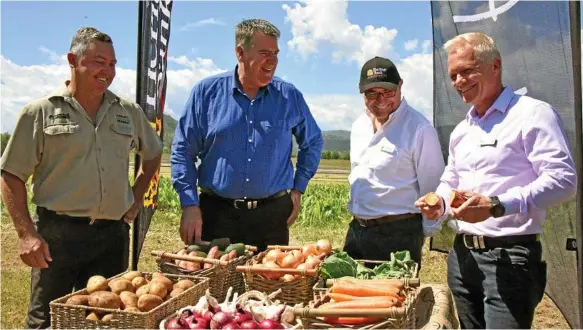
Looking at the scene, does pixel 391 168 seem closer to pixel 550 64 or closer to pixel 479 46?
pixel 479 46

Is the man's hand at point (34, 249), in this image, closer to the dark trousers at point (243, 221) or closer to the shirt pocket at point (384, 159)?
the dark trousers at point (243, 221)

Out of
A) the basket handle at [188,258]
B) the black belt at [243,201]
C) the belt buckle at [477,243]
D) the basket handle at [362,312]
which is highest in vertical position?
the black belt at [243,201]

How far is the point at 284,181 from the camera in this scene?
4.20 m

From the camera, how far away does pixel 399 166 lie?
3.69m

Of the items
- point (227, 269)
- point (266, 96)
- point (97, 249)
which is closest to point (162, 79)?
point (266, 96)

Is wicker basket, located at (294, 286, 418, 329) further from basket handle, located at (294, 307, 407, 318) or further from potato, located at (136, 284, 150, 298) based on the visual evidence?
potato, located at (136, 284, 150, 298)

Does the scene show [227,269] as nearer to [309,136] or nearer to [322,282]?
[322,282]

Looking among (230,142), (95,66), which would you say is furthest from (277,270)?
(95,66)

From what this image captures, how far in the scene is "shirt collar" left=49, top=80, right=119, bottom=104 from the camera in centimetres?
359

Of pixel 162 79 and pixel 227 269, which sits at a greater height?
pixel 162 79

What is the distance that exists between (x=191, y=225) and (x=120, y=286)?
113cm

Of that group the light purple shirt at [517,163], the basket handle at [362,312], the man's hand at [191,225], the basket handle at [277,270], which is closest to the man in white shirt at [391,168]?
the light purple shirt at [517,163]

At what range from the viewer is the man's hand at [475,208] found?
2818 millimetres

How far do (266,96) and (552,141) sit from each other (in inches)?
82.2
